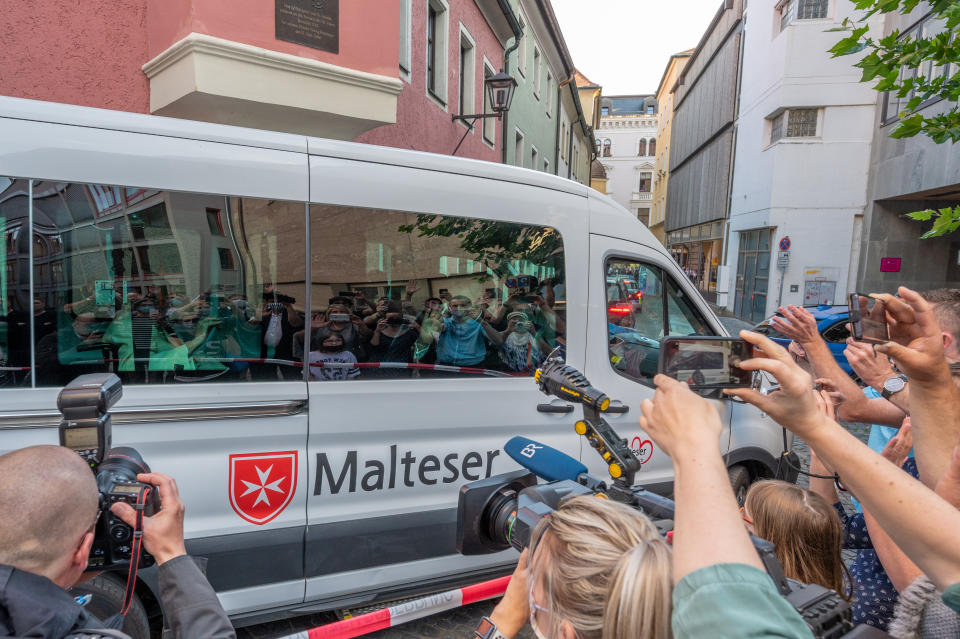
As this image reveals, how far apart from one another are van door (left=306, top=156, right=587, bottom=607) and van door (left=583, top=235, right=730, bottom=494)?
15 centimetres

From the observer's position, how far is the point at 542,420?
297 cm

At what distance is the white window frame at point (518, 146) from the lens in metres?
15.9

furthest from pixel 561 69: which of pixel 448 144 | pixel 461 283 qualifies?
pixel 461 283

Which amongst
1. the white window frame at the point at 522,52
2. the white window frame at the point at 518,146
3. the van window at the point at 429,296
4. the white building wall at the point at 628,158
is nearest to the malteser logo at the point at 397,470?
the van window at the point at 429,296

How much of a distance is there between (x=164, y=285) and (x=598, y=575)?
206 cm

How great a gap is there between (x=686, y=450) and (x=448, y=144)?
10.4 meters

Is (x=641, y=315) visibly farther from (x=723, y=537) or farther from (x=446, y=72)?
(x=446, y=72)

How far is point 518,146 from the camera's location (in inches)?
651

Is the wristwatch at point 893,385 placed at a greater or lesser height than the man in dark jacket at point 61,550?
greater

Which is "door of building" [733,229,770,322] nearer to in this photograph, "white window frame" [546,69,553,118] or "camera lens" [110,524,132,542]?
"white window frame" [546,69,553,118]

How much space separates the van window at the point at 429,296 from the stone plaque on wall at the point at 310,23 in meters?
3.99

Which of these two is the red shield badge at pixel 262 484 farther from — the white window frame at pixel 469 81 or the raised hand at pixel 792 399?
the white window frame at pixel 469 81

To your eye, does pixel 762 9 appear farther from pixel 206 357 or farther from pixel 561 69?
pixel 206 357

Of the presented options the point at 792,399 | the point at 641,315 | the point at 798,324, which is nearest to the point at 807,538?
the point at 798,324
